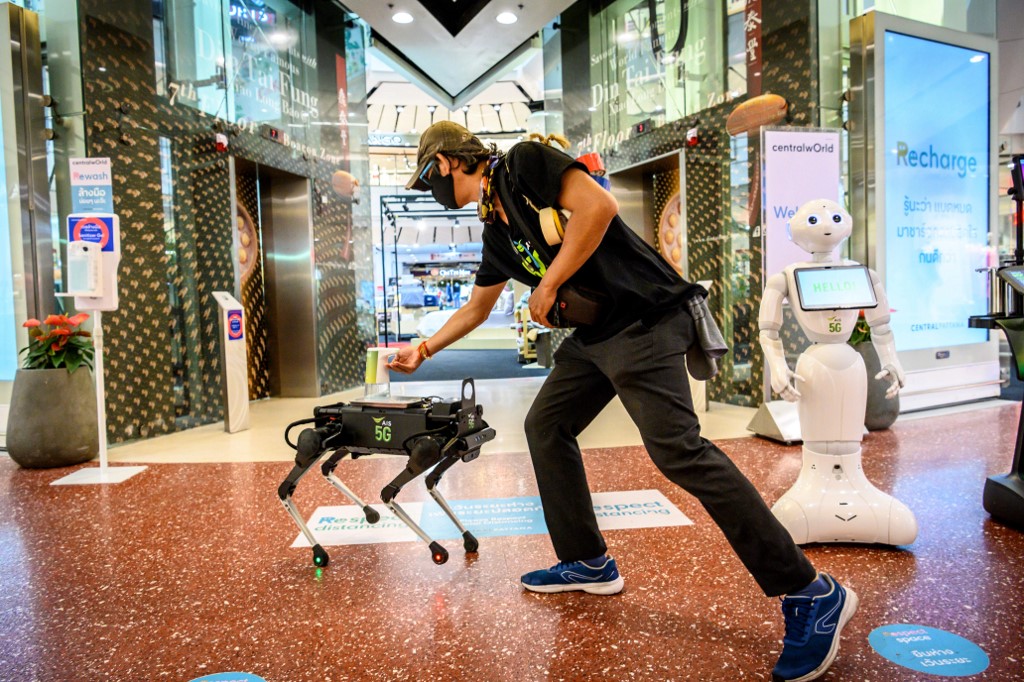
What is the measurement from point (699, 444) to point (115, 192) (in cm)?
471

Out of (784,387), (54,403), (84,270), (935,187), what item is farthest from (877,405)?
(54,403)

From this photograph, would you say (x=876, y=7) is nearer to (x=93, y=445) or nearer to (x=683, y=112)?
(x=683, y=112)

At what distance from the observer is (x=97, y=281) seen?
12.8ft

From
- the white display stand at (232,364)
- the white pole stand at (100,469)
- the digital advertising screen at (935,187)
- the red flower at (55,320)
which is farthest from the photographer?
the white display stand at (232,364)

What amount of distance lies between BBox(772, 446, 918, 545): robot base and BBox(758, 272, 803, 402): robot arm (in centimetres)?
31

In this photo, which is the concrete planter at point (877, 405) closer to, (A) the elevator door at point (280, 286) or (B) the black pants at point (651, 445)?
(B) the black pants at point (651, 445)

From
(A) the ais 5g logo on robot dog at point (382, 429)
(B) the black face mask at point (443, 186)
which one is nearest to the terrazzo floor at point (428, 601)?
(A) the ais 5g logo on robot dog at point (382, 429)

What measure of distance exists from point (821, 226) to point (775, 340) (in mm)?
532

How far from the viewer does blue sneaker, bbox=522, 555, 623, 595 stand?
2.04 m

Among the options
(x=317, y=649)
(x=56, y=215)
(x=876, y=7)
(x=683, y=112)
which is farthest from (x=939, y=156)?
(x=56, y=215)

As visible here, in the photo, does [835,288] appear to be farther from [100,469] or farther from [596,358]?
[100,469]

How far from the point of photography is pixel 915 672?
156cm

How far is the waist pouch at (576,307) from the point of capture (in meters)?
1.68

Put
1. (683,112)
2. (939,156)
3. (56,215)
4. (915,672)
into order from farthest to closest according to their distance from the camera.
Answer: (683,112) < (939,156) < (56,215) < (915,672)
